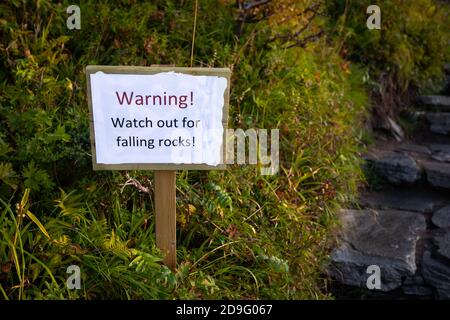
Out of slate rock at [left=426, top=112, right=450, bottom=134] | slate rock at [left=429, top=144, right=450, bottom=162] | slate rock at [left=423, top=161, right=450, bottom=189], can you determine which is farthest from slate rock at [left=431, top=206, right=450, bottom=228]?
slate rock at [left=426, top=112, right=450, bottom=134]

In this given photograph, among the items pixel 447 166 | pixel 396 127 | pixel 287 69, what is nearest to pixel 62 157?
pixel 287 69

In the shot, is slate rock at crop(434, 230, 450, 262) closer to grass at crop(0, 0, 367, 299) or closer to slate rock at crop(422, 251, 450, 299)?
slate rock at crop(422, 251, 450, 299)

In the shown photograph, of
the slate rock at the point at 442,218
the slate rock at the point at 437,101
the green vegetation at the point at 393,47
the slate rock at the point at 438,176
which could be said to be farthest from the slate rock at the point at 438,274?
the slate rock at the point at 437,101

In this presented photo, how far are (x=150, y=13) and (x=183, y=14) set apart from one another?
243mm

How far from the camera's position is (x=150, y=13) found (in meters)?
3.83

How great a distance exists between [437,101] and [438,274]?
110 inches

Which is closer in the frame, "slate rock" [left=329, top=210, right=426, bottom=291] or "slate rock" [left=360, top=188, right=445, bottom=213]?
"slate rock" [left=329, top=210, right=426, bottom=291]

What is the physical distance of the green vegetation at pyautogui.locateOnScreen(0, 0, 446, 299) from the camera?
250 centimetres

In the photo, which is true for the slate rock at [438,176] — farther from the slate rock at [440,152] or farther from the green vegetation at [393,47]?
the green vegetation at [393,47]

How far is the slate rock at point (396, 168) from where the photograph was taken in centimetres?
450

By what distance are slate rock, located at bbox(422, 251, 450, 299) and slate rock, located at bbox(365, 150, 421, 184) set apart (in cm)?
113

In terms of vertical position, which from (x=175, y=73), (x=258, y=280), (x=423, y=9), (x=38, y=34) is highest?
(x=423, y=9)

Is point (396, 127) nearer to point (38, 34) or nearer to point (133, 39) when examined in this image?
point (133, 39)

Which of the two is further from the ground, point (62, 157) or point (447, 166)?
point (62, 157)
